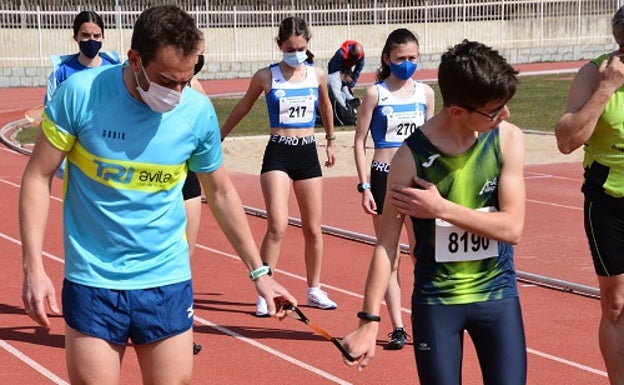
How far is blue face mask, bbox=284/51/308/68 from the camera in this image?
30.1 feet

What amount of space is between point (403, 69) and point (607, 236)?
2.34 metres

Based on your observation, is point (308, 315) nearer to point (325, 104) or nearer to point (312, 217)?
point (312, 217)

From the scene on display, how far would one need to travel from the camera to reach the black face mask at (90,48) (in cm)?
895

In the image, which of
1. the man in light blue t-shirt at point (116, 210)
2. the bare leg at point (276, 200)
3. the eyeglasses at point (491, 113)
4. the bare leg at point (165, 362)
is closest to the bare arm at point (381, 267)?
the eyeglasses at point (491, 113)

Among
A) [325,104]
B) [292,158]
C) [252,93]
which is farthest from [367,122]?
[252,93]

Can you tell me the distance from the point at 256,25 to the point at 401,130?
3170 cm

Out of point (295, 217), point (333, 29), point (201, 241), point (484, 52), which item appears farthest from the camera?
point (333, 29)

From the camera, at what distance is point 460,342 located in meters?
4.68

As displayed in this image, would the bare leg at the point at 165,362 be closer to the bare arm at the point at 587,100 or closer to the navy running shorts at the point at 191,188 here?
the bare arm at the point at 587,100

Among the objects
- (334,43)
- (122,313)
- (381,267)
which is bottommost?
(334,43)

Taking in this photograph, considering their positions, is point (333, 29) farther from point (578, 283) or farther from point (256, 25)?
point (578, 283)

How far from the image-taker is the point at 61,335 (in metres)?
8.41

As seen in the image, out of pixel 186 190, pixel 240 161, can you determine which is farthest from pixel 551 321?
pixel 240 161

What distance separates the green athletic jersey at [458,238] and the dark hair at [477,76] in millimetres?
259
